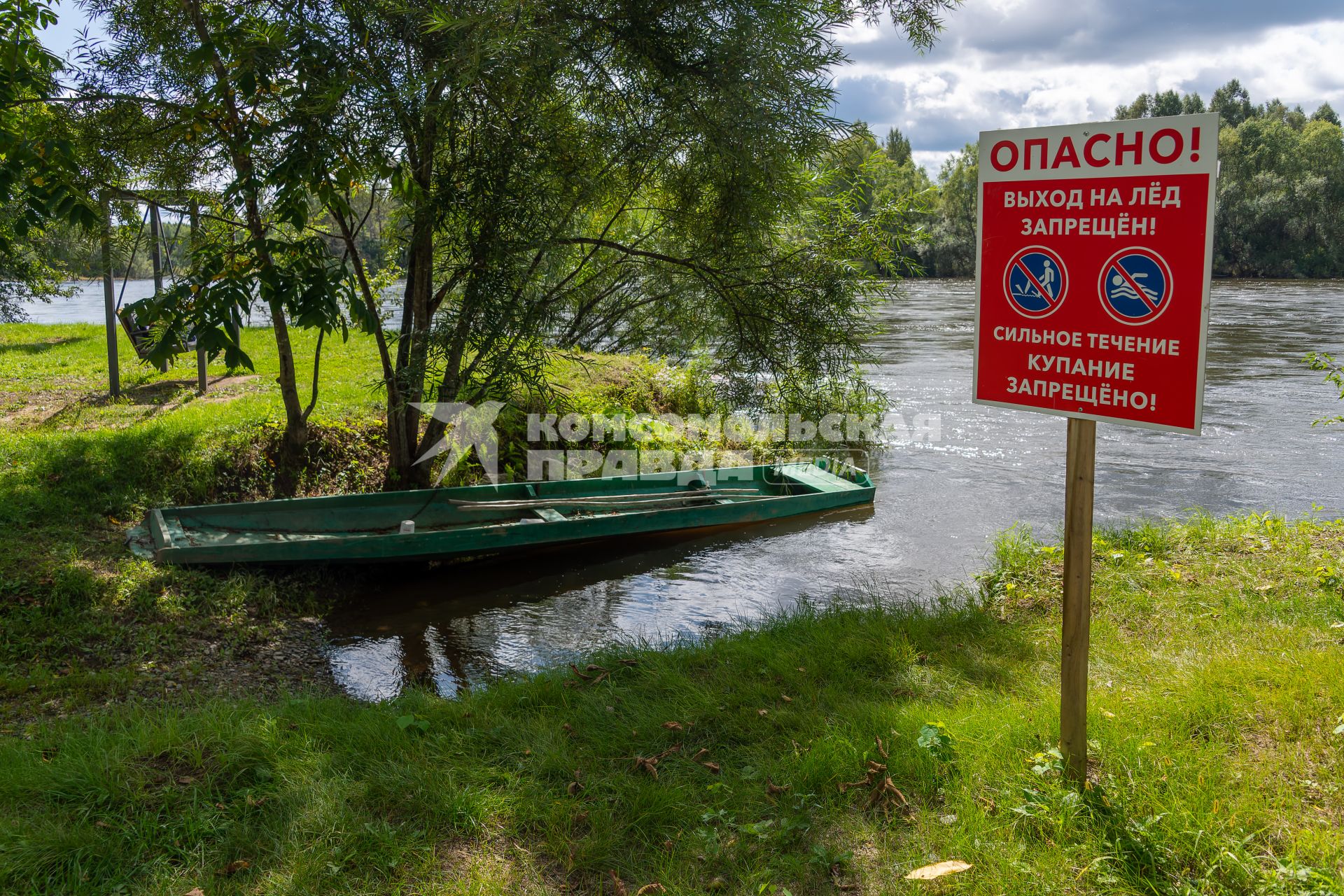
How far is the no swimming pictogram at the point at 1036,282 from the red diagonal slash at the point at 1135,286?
0.18 m

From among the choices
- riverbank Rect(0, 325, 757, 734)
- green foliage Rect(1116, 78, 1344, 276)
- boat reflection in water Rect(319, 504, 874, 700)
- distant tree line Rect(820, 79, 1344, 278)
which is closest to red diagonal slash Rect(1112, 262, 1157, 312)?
boat reflection in water Rect(319, 504, 874, 700)

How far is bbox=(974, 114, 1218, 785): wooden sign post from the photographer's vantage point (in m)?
2.84

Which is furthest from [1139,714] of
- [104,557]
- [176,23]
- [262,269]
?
[176,23]

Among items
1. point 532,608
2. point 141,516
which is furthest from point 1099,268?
point 141,516

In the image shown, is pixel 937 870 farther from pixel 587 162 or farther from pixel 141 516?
pixel 141 516

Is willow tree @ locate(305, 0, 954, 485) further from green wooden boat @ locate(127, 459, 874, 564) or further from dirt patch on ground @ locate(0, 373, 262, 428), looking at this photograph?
dirt patch on ground @ locate(0, 373, 262, 428)

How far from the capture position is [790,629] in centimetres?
593

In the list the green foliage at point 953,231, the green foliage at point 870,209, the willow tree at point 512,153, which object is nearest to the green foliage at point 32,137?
the willow tree at point 512,153

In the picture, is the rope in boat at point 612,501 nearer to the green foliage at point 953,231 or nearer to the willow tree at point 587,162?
the willow tree at point 587,162

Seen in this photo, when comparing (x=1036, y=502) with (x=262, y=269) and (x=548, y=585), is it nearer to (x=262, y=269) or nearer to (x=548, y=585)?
(x=548, y=585)

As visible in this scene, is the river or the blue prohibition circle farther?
the river

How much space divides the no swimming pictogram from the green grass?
1.67 meters

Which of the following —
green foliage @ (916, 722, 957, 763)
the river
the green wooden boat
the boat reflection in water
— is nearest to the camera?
green foliage @ (916, 722, 957, 763)

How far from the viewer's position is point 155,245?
9.94m
